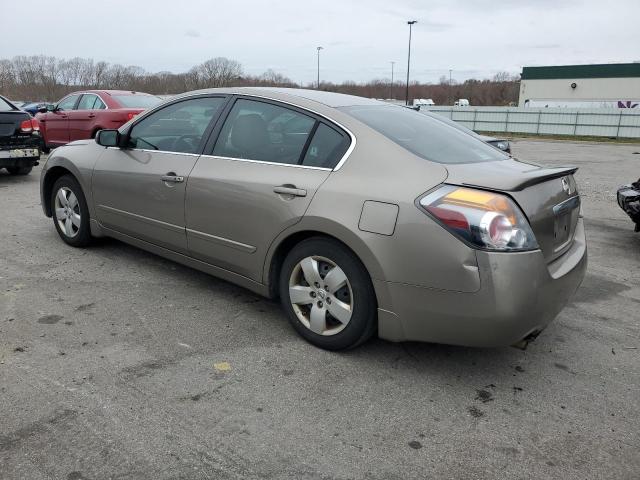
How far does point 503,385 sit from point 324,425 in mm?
1098

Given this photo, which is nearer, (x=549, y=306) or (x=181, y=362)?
(x=549, y=306)

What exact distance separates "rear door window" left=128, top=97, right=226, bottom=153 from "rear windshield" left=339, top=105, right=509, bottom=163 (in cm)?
117

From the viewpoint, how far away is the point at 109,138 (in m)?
4.72

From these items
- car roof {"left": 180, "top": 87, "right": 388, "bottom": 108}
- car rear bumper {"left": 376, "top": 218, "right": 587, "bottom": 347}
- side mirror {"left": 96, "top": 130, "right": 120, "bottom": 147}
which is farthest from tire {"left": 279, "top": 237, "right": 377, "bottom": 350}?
side mirror {"left": 96, "top": 130, "right": 120, "bottom": 147}

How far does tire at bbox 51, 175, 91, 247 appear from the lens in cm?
516

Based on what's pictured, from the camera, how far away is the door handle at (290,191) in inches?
131

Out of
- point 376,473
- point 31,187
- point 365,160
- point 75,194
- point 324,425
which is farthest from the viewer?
point 31,187

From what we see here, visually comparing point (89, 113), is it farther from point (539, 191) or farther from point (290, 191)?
point (539, 191)

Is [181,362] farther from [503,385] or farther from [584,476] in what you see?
[584,476]

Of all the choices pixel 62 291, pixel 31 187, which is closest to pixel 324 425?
pixel 62 291

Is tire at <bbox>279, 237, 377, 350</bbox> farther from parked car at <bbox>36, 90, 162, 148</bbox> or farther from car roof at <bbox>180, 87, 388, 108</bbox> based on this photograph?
parked car at <bbox>36, 90, 162, 148</bbox>

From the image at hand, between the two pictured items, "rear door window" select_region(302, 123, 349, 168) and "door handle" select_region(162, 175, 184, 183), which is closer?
"rear door window" select_region(302, 123, 349, 168)

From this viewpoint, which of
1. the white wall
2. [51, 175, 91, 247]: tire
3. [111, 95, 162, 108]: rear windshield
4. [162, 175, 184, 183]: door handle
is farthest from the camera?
the white wall

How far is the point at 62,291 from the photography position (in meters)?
4.27
